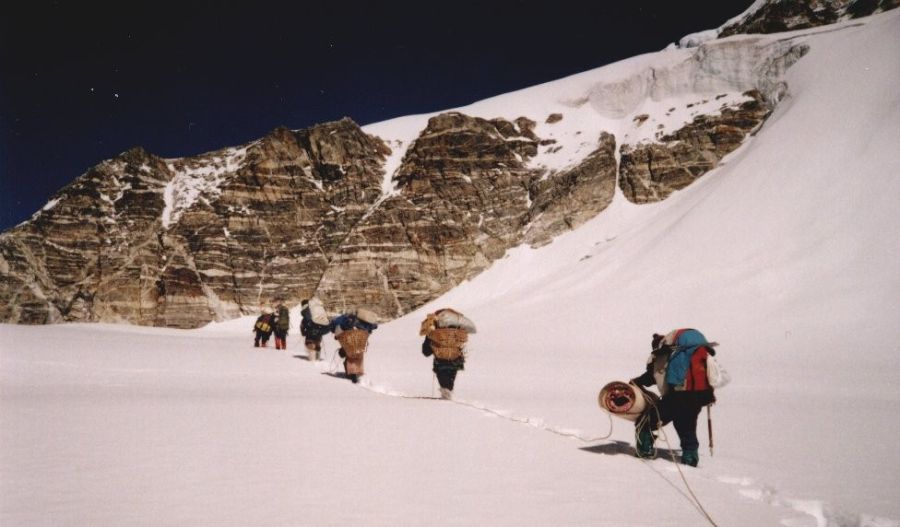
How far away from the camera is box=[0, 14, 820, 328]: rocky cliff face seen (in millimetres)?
55562

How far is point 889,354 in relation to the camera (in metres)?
18.6

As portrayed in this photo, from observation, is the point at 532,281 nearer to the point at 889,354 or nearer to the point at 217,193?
the point at 889,354

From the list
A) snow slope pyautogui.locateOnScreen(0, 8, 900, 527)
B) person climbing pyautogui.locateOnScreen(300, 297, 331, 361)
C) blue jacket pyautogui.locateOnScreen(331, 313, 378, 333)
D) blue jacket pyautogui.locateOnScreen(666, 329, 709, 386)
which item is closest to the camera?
snow slope pyautogui.locateOnScreen(0, 8, 900, 527)

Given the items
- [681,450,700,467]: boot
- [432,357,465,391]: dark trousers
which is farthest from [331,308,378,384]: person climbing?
[681,450,700,467]: boot

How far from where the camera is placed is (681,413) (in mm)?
5961

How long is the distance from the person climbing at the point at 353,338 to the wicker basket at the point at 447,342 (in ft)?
9.04

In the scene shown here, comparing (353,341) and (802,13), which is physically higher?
(802,13)

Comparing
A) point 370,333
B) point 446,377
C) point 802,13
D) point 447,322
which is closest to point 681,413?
point 446,377

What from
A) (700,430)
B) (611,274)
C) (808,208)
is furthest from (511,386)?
(808,208)

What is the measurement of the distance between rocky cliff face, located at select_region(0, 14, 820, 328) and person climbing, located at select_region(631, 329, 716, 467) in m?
49.4

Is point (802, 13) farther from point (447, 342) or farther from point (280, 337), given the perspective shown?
point (447, 342)

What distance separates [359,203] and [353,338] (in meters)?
52.4

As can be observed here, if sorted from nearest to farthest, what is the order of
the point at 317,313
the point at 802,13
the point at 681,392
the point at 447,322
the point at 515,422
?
the point at 681,392, the point at 515,422, the point at 447,322, the point at 317,313, the point at 802,13

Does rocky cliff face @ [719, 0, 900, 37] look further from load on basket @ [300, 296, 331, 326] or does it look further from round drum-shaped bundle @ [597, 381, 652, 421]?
round drum-shaped bundle @ [597, 381, 652, 421]
